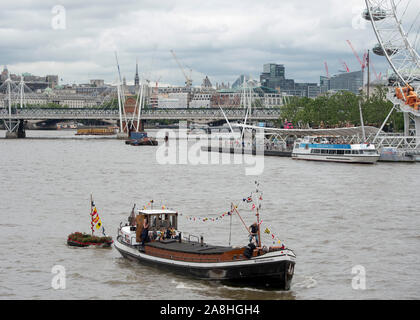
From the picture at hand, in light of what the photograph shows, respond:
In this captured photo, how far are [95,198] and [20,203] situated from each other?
15.1ft

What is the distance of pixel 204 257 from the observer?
2556 cm

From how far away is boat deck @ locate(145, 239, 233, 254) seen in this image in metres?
25.8

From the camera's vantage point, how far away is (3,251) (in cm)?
3050

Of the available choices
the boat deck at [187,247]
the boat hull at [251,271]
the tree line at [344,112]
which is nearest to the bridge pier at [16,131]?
the tree line at [344,112]

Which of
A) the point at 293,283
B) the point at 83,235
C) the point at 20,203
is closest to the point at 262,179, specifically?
the point at 20,203

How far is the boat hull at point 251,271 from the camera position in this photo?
24.2 m

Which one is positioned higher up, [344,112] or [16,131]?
[344,112]

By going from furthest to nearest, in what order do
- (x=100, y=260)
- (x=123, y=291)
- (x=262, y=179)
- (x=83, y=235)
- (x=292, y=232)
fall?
(x=262, y=179), (x=292, y=232), (x=83, y=235), (x=100, y=260), (x=123, y=291)

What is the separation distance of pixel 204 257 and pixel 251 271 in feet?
6.08

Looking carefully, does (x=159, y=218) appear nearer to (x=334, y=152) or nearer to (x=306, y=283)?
(x=306, y=283)

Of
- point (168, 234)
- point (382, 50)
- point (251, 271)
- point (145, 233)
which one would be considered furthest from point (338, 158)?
point (251, 271)

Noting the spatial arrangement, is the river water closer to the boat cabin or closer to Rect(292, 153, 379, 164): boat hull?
the boat cabin
